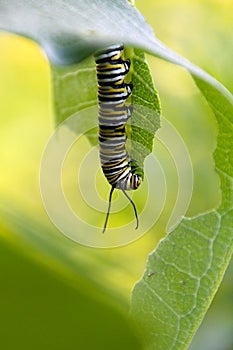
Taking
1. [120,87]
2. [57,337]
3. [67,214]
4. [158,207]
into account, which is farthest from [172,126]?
[57,337]

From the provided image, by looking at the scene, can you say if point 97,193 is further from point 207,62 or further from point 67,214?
point 207,62

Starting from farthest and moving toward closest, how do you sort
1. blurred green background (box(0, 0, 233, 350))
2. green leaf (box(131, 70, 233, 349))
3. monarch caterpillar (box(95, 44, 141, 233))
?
monarch caterpillar (box(95, 44, 141, 233))
green leaf (box(131, 70, 233, 349))
blurred green background (box(0, 0, 233, 350))

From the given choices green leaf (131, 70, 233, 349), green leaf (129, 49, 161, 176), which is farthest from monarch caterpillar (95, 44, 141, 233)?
green leaf (131, 70, 233, 349)

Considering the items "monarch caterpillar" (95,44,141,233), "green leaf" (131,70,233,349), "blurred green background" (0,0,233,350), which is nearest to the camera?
"blurred green background" (0,0,233,350)

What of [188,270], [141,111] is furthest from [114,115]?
[188,270]

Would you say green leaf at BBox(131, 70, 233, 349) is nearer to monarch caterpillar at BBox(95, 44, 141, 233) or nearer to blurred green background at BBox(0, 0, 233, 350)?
blurred green background at BBox(0, 0, 233, 350)

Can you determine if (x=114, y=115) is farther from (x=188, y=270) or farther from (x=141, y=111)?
(x=188, y=270)
